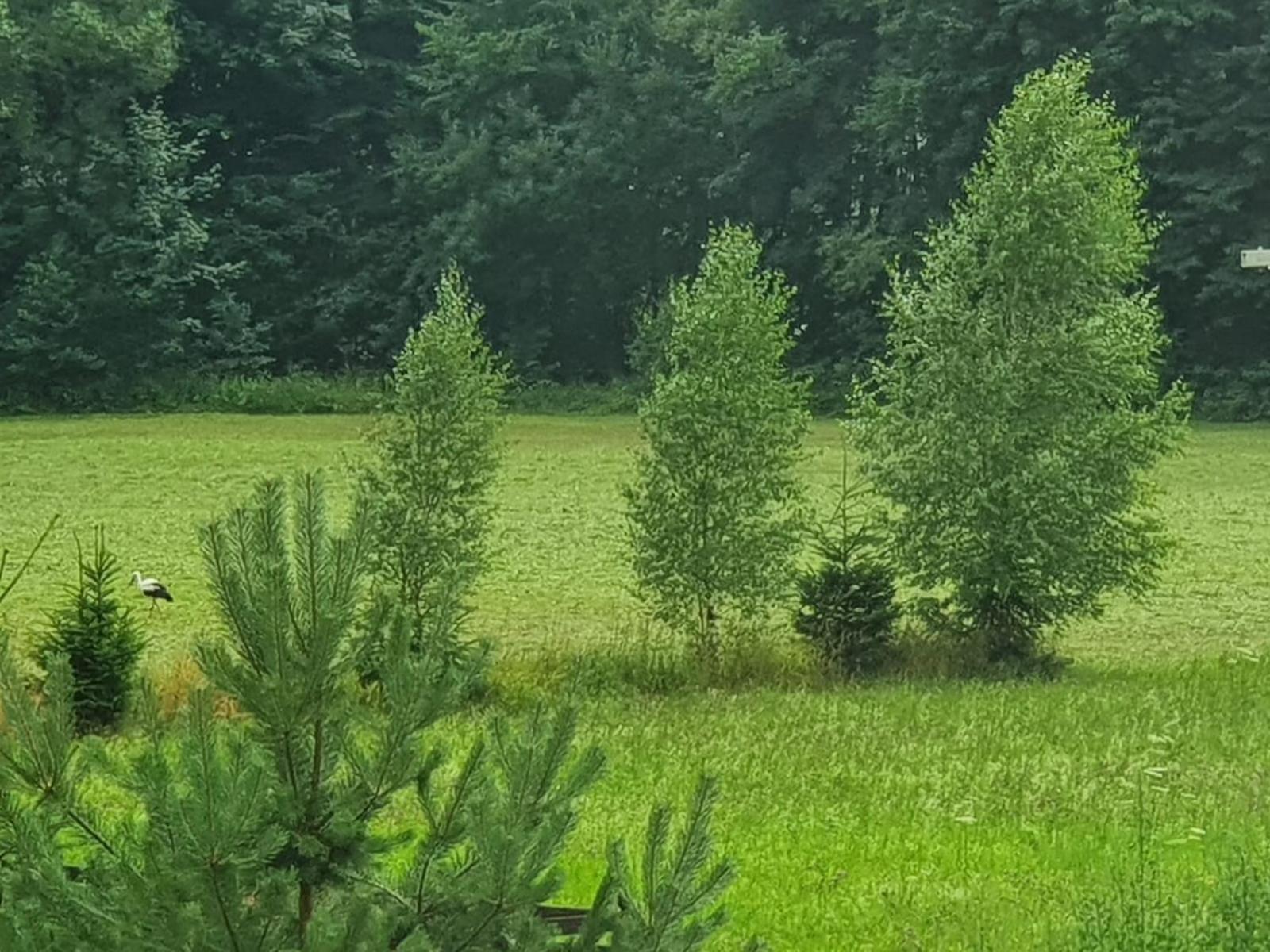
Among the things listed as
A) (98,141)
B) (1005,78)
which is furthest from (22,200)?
(1005,78)

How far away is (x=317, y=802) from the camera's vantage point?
230 centimetres

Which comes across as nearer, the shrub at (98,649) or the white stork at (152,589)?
the shrub at (98,649)

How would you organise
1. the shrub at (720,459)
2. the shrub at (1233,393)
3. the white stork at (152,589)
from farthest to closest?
the shrub at (1233,393), the white stork at (152,589), the shrub at (720,459)

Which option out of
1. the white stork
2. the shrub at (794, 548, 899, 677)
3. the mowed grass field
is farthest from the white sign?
the white stork

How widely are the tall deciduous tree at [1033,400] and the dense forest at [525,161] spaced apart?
69.3 feet

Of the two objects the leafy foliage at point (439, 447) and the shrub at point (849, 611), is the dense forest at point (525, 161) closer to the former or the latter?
the shrub at point (849, 611)

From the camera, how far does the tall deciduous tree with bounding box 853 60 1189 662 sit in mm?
11227

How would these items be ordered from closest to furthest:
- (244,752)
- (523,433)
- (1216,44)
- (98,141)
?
(244,752), (523,433), (1216,44), (98,141)

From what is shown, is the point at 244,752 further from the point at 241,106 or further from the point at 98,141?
the point at 241,106

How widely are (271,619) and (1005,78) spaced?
32.8 m

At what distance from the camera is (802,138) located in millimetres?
36375

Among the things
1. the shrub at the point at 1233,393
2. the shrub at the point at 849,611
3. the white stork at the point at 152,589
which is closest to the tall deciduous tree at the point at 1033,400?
the shrub at the point at 849,611

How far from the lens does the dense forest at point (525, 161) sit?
32625 mm

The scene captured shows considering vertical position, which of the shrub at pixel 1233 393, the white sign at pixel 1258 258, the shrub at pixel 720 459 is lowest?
the shrub at pixel 1233 393
